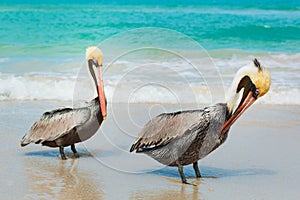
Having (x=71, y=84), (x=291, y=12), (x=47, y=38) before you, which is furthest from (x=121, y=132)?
(x=291, y=12)

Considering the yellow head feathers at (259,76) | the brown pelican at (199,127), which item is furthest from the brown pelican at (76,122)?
the yellow head feathers at (259,76)

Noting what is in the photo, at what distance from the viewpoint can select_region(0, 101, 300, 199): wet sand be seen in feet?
16.4

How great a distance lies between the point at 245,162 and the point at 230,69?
26.9 feet

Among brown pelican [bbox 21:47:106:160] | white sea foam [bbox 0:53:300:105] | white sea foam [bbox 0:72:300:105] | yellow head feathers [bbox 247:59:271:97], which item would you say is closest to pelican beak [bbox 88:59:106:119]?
brown pelican [bbox 21:47:106:160]

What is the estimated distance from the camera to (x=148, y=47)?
8047mm

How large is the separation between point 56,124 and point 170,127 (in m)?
1.38

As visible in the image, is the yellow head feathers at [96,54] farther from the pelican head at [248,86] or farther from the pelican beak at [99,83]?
the pelican head at [248,86]

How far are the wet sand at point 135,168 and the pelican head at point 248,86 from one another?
0.62m

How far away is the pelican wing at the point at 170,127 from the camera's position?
17.1 feet

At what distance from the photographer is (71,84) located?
11086 millimetres

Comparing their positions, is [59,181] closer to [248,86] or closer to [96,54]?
[96,54]

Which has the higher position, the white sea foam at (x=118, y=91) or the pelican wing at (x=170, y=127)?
the pelican wing at (x=170, y=127)

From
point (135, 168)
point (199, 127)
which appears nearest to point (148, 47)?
point (135, 168)

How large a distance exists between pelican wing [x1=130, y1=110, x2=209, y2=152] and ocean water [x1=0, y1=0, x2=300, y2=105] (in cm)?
92
